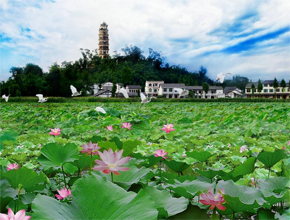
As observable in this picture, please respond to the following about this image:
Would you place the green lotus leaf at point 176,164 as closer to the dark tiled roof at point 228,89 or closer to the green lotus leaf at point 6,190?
the green lotus leaf at point 6,190

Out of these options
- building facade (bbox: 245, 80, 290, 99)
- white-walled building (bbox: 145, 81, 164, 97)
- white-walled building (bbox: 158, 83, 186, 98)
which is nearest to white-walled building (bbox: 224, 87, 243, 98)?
building facade (bbox: 245, 80, 290, 99)

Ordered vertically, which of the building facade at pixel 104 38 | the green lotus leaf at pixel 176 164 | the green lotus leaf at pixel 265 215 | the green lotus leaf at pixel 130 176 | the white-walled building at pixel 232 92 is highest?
the building facade at pixel 104 38

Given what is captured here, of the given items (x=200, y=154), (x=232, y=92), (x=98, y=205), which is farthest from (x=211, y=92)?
(x=98, y=205)

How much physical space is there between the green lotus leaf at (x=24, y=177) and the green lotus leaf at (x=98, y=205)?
137 mm

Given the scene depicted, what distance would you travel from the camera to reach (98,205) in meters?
0.34

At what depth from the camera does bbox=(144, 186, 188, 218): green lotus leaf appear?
0.41 m

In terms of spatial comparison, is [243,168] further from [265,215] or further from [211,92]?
[211,92]

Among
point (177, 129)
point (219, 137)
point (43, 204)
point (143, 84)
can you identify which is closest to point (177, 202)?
point (43, 204)

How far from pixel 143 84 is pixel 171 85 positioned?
439 centimetres

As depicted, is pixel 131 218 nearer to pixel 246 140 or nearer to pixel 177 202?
pixel 177 202

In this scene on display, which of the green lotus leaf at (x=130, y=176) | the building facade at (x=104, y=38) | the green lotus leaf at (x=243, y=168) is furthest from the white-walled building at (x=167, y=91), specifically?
the green lotus leaf at (x=130, y=176)

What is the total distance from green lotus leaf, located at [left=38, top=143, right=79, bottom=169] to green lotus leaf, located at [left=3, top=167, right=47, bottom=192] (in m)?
0.08

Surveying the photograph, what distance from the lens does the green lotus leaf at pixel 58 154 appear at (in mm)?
575

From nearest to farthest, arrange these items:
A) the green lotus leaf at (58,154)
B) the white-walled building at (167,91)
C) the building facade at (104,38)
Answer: the green lotus leaf at (58,154) < the building facade at (104,38) < the white-walled building at (167,91)
